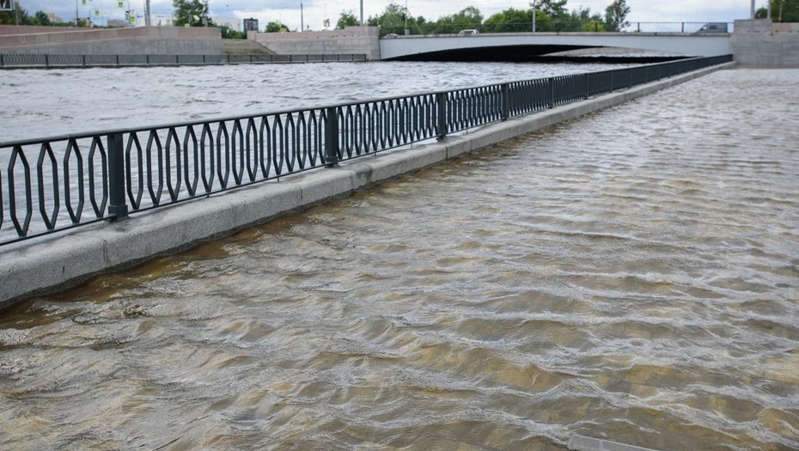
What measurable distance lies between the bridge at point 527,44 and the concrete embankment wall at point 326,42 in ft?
5.07

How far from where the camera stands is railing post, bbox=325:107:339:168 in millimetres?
9000

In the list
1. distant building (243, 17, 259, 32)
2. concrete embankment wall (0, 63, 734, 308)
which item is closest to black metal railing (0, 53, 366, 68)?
distant building (243, 17, 259, 32)

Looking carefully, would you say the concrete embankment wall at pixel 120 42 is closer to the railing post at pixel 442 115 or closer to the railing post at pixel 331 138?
the railing post at pixel 442 115

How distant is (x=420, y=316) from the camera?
15.9 ft

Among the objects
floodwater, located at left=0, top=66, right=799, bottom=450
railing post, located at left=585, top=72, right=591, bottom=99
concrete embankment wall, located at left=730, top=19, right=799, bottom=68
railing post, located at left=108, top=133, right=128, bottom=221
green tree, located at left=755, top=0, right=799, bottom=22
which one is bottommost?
floodwater, located at left=0, top=66, right=799, bottom=450

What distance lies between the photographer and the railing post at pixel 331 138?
9.00m

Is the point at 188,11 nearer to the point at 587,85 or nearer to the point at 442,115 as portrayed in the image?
the point at 587,85

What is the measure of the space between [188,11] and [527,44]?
61847mm

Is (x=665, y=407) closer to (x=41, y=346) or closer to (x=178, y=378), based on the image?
(x=178, y=378)

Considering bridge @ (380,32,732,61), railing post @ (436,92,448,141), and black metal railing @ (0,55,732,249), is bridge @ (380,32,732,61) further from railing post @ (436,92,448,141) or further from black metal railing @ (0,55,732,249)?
railing post @ (436,92,448,141)

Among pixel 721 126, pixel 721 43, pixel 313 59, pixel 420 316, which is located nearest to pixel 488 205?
pixel 420 316

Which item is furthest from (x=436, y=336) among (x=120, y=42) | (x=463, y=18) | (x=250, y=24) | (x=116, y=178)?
(x=463, y=18)

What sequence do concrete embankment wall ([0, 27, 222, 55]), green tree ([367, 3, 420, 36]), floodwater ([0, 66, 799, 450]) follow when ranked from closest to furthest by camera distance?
floodwater ([0, 66, 799, 450]) < concrete embankment wall ([0, 27, 222, 55]) < green tree ([367, 3, 420, 36])

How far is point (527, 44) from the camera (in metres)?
72.4
